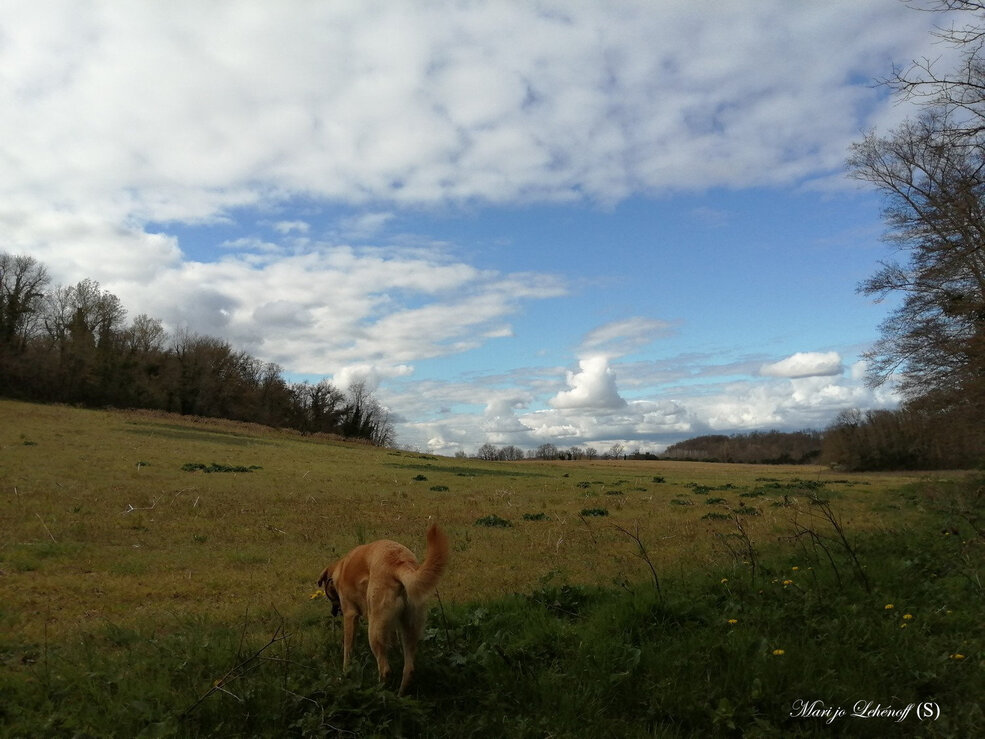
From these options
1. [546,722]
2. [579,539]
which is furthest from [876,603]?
[579,539]

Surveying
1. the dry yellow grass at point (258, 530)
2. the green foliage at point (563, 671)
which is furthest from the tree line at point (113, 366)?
the green foliage at point (563, 671)

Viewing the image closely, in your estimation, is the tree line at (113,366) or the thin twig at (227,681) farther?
the tree line at (113,366)

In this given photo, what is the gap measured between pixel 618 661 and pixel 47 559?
989 cm

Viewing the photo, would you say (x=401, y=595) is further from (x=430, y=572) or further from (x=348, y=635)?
(x=348, y=635)

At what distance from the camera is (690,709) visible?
4816mm

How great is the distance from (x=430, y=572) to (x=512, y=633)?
6.46 ft

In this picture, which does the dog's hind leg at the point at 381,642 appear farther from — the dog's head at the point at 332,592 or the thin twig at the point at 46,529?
the thin twig at the point at 46,529

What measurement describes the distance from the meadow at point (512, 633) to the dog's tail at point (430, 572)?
29.9 inches

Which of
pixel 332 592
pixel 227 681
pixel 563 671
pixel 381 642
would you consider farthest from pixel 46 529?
pixel 563 671

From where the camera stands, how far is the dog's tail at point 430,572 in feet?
16.5

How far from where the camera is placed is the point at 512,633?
21.2ft

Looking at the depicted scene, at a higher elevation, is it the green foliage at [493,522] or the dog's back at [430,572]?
the dog's back at [430,572]

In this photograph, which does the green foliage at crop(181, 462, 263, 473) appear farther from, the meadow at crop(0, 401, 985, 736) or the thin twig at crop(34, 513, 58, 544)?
the thin twig at crop(34, 513, 58, 544)

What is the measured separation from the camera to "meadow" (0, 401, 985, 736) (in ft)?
15.3
